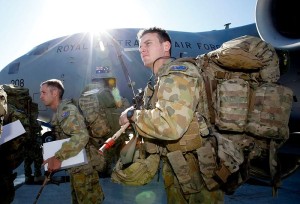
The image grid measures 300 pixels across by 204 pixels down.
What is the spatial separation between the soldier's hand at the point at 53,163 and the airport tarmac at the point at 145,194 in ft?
5.31

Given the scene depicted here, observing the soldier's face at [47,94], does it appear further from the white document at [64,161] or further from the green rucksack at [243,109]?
the green rucksack at [243,109]

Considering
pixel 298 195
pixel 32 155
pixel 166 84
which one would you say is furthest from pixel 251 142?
pixel 32 155

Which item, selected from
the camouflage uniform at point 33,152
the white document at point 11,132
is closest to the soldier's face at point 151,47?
the white document at point 11,132

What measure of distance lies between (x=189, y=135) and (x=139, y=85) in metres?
7.44

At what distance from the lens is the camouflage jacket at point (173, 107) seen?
1799 millimetres

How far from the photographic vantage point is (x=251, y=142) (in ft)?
7.77

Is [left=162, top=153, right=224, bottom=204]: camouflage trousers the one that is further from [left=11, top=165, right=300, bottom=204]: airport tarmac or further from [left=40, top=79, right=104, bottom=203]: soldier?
[left=11, top=165, right=300, bottom=204]: airport tarmac

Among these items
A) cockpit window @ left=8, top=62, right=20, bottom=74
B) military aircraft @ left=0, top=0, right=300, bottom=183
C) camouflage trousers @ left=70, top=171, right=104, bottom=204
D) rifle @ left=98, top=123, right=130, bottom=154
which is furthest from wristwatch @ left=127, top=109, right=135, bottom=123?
cockpit window @ left=8, top=62, right=20, bottom=74

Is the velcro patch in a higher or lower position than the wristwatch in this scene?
lower

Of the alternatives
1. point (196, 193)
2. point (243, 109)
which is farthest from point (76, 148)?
point (243, 109)

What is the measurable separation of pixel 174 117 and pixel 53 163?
188 centimetres

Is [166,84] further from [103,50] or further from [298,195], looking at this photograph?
[103,50]

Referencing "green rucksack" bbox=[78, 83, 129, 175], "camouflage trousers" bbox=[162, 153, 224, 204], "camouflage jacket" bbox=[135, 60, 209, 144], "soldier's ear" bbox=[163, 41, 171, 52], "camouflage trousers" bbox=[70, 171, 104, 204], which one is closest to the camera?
"camouflage jacket" bbox=[135, 60, 209, 144]

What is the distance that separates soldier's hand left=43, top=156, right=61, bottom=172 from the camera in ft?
9.77
